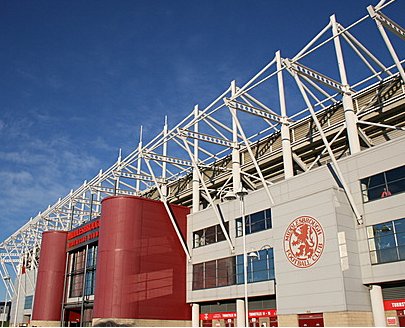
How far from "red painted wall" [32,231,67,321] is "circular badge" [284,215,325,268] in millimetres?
40403

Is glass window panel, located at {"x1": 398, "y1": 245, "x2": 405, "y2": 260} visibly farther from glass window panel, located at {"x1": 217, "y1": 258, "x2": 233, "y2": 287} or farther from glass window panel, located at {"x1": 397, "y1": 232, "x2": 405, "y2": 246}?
glass window panel, located at {"x1": 217, "y1": 258, "x2": 233, "y2": 287}

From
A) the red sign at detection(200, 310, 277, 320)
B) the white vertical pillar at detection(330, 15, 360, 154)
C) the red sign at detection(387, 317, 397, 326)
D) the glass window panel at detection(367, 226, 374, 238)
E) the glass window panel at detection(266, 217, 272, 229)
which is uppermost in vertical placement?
the white vertical pillar at detection(330, 15, 360, 154)

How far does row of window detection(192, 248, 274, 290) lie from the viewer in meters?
39.0

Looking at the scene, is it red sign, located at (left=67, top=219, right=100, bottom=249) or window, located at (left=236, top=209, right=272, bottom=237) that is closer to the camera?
window, located at (left=236, top=209, right=272, bottom=237)

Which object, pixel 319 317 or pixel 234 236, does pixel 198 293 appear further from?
pixel 319 317

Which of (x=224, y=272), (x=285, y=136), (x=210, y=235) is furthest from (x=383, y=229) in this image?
(x=210, y=235)

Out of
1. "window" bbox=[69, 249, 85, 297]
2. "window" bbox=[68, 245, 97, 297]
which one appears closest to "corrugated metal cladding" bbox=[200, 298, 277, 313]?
"window" bbox=[68, 245, 97, 297]

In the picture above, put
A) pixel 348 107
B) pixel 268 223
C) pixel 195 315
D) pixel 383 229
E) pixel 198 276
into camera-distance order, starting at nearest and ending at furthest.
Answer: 1. pixel 383 229
2. pixel 348 107
3. pixel 268 223
4. pixel 195 315
5. pixel 198 276

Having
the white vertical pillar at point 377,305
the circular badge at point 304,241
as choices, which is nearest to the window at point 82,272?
the circular badge at point 304,241

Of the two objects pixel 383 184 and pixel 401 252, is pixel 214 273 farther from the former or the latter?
pixel 401 252

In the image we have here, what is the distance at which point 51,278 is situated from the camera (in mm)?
62906

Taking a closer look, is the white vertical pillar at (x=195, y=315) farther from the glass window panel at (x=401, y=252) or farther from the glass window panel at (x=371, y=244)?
the glass window panel at (x=401, y=252)

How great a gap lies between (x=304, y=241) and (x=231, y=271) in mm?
12186

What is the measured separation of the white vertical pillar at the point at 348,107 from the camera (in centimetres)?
3384
